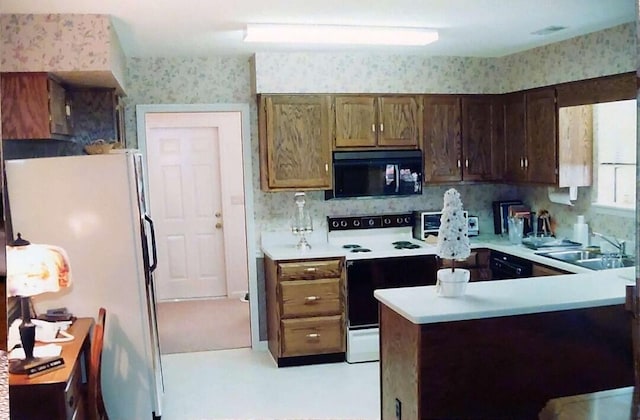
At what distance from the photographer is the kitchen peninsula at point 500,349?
90.0 inches

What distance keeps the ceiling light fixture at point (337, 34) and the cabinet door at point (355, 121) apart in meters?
0.65

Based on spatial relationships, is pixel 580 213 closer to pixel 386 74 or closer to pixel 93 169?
pixel 386 74

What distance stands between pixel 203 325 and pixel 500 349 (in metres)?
2.96

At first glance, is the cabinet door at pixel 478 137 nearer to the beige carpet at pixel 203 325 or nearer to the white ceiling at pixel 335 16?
the white ceiling at pixel 335 16

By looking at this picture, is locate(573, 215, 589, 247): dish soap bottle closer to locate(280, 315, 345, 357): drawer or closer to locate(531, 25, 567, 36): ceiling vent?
locate(531, 25, 567, 36): ceiling vent

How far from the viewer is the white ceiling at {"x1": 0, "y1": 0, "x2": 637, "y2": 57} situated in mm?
2643

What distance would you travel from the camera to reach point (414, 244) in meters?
4.18

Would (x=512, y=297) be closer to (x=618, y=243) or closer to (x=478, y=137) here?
(x=618, y=243)

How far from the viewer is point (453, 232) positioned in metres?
2.49

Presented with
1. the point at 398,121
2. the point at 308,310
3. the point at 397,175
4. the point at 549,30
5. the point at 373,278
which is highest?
the point at 549,30

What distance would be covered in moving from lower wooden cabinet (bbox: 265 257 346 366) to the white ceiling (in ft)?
4.53

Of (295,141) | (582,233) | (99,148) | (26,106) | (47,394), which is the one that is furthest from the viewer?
(295,141)

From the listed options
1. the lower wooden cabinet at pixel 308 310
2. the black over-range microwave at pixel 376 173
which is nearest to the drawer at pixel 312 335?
the lower wooden cabinet at pixel 308 310

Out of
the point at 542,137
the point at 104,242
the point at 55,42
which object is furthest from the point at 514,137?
the point at 55,42
